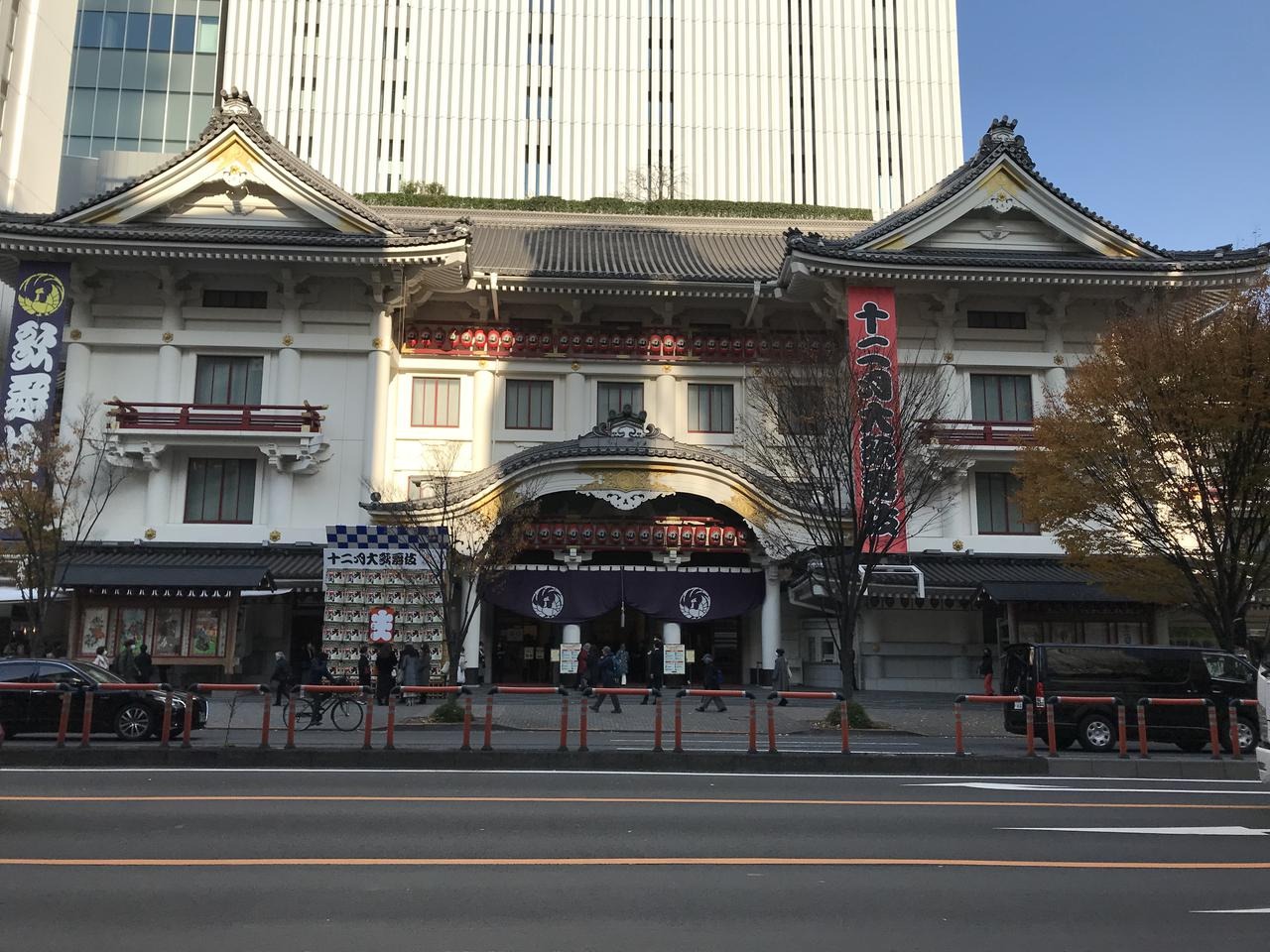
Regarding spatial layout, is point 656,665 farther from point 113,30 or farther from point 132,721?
point 113,30

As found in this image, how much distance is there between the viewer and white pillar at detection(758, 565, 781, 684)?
27531 mm

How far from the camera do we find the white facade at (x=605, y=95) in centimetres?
6200

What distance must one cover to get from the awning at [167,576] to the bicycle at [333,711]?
21.5 feet

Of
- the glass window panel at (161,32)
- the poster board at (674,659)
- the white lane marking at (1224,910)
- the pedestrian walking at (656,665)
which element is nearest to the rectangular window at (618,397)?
the poster board at (674,659)

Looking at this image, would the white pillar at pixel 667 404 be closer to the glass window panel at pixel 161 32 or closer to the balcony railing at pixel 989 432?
the balcony railing at pixel 989 432

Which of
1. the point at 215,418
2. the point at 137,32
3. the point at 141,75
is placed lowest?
the point at 215,418

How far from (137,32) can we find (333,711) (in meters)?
60.1

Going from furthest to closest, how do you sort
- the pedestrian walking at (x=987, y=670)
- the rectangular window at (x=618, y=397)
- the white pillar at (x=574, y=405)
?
the rectangular window at (x=618, y=397) < the white pillar at (x=574, y=405) < the pedestrian walking at (x=987, y=670)

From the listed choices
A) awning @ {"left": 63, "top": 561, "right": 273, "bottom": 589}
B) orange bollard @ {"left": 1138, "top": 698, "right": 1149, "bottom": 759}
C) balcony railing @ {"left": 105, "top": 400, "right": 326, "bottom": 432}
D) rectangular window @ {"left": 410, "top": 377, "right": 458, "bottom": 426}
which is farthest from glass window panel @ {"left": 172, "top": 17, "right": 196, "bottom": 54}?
orange bollard @ {"left": 1138, "top": 698, "right": 1149, "bottom": 759}

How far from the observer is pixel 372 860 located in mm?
8055

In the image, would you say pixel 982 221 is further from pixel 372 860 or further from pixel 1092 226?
pixel 372 860

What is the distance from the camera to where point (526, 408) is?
3078 centimetres

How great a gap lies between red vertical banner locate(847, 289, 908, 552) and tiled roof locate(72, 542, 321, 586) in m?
14.5

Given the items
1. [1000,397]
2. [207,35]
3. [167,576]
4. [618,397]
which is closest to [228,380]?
[167,576]
